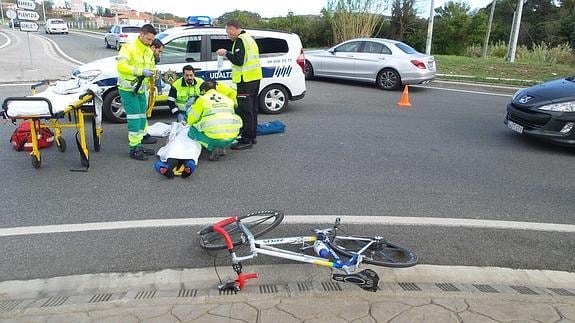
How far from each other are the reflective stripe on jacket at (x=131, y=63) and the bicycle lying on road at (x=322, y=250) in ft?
10.2

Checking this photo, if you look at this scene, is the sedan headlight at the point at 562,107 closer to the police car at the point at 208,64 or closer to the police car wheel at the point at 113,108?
the police car at the point at 208,64

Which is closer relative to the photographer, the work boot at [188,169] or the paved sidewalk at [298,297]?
the paved sidewalk at [298,297]

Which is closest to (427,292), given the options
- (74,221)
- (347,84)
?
(74,221)

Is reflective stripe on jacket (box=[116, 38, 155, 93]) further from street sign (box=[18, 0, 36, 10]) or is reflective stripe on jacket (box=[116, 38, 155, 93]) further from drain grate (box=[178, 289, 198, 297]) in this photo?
street sign (box=[18, 0, 36, 10])

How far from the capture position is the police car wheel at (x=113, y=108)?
7.91m

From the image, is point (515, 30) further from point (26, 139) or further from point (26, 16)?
point (26, 16)

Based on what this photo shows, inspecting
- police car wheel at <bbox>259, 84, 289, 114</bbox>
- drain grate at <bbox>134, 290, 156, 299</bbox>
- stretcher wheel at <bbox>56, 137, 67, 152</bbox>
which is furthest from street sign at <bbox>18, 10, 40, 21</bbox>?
drain grate at <bbox>134, 290, 156, 299</bbox>

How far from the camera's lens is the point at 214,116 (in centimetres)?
586

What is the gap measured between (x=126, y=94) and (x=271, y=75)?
365cm

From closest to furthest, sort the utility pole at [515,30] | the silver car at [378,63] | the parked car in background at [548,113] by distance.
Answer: the parked car in background at [548,113], the silver car at [378,63], the utility pole at [515,30]

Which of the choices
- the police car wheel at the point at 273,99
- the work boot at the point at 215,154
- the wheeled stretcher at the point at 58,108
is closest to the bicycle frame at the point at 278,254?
the work boot at the point at 215,154

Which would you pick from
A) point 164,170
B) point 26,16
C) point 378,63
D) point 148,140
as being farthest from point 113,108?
point 26,16

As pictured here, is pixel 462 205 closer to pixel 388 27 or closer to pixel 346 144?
pixel 346 144

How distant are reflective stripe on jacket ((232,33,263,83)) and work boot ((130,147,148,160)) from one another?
1767 millimetres
